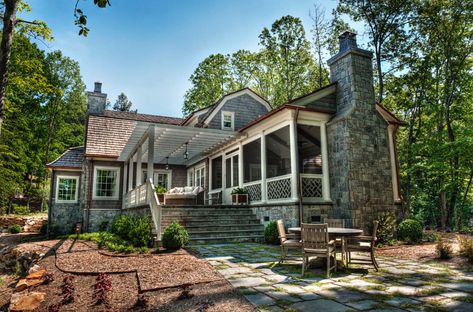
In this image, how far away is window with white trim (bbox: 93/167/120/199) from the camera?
15523 mm

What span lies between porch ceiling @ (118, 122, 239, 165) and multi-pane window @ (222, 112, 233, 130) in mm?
1791

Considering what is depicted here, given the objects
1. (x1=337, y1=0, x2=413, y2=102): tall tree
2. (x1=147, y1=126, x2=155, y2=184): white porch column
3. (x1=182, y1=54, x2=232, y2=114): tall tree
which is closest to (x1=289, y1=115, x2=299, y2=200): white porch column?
(x1=147, y1=126, x2=155, y2=184): white porch column

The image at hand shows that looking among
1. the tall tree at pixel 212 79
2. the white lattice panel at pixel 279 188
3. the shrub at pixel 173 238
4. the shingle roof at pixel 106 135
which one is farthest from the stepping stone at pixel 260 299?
the tall tree at pixel 212 79

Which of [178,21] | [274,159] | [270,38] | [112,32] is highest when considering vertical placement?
[270,38]

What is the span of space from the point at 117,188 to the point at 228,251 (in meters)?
10.2

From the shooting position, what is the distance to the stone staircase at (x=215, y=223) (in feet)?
31.2

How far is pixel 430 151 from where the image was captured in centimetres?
1482

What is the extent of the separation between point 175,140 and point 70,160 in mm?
7868

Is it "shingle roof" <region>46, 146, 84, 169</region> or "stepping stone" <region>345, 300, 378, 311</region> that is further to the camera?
"shingle roof" <region>46, 146, 84, 169</region>

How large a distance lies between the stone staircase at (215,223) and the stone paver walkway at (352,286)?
9.50 feet

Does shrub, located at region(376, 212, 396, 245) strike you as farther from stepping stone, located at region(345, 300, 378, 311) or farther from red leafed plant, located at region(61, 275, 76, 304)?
red leafed plant, located at region(61, 275, 76, 304)

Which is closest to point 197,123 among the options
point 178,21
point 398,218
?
point 178,21

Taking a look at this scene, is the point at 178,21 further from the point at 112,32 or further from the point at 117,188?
the point at 117,188

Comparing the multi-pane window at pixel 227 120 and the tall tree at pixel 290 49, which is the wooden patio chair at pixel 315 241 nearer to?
the multi-pane window at pixel 227 120
